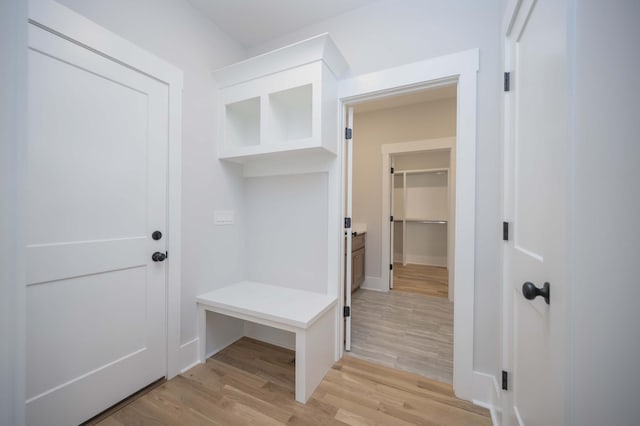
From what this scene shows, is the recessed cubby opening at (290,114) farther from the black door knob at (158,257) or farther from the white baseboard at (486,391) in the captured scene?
the white baseboard at (486,391)

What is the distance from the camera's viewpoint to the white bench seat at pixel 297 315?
154cm

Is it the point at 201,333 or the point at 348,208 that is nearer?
the point at 201,333

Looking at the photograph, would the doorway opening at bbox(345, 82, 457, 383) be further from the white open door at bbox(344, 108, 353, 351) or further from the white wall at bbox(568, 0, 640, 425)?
the white wall at bbox(568, 0, 640, 425)

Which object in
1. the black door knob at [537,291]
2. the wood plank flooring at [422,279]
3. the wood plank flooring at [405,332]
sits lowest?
the wood plank flooring at [405,332]

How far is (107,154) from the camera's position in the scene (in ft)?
4.66

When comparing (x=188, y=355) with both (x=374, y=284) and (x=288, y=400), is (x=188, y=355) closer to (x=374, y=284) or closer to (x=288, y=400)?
(x=288, y=400)

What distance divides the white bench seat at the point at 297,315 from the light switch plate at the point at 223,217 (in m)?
0.58

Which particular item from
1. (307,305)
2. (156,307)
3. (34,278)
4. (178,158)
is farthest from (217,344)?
(178,158)

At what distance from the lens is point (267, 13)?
6.33 ft

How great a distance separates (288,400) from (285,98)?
7.16 ft

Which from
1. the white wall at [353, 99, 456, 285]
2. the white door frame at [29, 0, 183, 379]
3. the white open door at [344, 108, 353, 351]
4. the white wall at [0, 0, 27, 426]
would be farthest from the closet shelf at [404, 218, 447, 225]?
the white wall at [0, 0, 27, 426]

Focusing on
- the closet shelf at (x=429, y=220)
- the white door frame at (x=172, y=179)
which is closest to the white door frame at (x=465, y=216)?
the white door frame at (x=172, y=179)

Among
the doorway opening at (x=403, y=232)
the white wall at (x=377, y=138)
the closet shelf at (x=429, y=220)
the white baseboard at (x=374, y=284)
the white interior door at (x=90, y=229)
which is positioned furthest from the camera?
the closet shelf at (x=429, y=220)

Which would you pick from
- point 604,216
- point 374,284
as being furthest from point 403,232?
point 604,216
